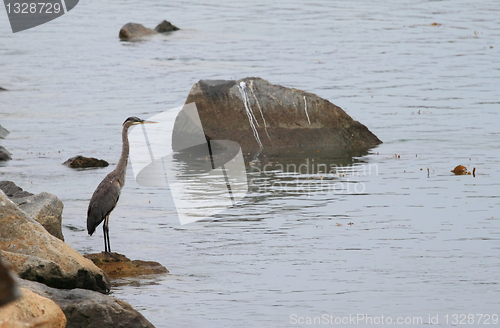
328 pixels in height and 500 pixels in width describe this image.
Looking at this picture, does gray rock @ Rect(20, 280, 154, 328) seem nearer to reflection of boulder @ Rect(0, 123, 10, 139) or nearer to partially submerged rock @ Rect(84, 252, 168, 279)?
partially submerged rock @ Rect(84, 252, 168, 279)

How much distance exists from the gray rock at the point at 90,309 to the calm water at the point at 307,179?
2.59ft

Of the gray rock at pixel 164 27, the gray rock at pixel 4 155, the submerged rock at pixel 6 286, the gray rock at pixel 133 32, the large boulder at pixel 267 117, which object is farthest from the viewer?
the gray rock at pixel 164 27

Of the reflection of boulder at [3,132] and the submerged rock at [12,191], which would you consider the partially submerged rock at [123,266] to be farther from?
the reflection of boulder at [3,132]

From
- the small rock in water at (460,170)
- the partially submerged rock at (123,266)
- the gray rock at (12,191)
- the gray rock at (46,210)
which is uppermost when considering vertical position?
the gray rock at (46,210)

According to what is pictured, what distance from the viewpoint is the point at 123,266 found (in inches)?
341

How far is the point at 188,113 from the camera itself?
16.9 m

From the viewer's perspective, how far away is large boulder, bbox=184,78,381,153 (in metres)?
16.5

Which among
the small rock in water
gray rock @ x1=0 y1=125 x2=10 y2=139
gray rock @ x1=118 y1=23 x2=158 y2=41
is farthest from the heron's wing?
gray rock @ x1=118 y1=23 x2=158 y2=41

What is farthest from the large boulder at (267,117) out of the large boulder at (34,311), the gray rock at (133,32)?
the gray rock at (133,32)

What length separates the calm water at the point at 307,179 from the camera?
806cm

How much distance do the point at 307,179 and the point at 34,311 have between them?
8693 mm

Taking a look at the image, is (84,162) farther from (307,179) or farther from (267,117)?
(307,179)

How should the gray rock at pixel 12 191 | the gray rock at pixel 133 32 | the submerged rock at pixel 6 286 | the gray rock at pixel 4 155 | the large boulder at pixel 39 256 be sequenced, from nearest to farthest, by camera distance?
the submerged rock at pixel 6 286 < the large boulder at pixel 39 256 < the gray rock at pixel 12 191 < the gray rock at pixel 4 155 < the gray rock at pixel 133 32

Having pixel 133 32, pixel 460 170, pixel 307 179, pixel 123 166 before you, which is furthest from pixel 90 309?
pixel 133 32
